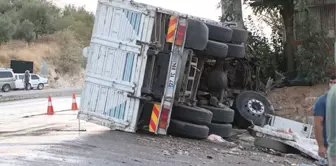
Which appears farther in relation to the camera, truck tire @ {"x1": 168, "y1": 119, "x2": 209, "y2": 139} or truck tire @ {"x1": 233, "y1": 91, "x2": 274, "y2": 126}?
truck tire @ {"x1": 233, "y1": 91, "x2": 274, "y2": 126}

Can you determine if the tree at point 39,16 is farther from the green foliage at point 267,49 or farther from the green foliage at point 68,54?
the green foliage at point 267,49

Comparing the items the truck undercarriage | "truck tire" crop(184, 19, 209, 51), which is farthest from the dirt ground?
"truck tire" crop(184, 19, 209, 51)

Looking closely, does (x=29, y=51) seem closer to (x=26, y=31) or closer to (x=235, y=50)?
(x=26, y=31)

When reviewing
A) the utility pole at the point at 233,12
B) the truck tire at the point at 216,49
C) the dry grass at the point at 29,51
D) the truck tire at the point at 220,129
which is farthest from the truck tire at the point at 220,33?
the dry grass at the point at 29,51

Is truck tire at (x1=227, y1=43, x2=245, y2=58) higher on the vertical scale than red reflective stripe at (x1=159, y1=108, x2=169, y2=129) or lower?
higher

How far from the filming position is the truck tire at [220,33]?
9.22m

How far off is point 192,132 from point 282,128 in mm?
2234

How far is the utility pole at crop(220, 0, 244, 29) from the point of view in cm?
1591

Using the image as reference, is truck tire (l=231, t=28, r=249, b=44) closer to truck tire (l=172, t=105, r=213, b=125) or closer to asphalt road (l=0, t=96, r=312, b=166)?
truck tire (l=172, t=105, r=213, b=125)

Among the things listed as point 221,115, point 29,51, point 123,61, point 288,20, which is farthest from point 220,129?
point 29,51

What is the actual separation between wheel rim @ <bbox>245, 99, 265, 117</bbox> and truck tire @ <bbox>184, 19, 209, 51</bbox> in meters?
2.56

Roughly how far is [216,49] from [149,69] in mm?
1366

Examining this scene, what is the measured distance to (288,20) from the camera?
17297 mm

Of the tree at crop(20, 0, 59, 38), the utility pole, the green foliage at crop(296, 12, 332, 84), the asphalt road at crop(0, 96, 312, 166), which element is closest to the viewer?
the asphalt road at crop(0, 96, 312, 166)
